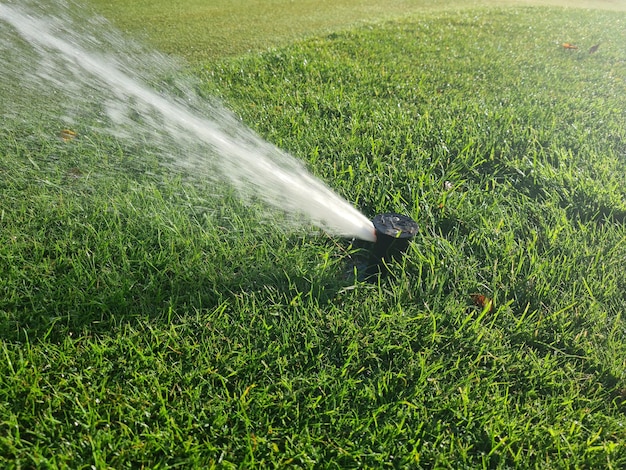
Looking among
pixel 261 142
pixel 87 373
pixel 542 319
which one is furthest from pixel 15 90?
pixel 542 319

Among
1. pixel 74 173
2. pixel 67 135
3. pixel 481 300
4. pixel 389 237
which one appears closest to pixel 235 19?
pixel 67 135

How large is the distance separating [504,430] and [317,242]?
42.9 inches

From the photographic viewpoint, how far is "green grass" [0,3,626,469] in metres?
1.59

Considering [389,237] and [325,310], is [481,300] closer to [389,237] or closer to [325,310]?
[389,237]

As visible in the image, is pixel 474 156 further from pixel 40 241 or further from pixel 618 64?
pixel 618 64

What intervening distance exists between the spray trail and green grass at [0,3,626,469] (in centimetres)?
14

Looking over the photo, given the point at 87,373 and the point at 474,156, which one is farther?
the point at 474,156

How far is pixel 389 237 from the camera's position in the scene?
202 centimetres

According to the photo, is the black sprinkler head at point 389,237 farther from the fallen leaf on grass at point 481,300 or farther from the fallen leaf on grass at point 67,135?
the fallen leaf on grass at point 67,135

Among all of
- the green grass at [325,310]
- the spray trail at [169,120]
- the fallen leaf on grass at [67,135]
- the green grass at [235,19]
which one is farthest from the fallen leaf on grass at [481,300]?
the green grass at [235,19]

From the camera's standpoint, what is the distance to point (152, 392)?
168cm

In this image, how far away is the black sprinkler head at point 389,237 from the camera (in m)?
2.02

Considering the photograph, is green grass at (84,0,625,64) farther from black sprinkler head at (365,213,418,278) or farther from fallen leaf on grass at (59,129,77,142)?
black sprinkler head at (365,213,418,278)

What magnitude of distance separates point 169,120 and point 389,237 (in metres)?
2.06
